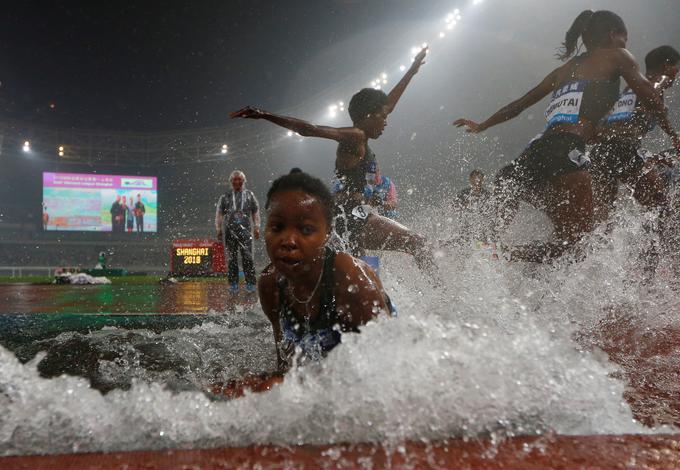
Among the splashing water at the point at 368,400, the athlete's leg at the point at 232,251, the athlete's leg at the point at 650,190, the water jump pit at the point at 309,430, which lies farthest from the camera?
the athlete's leg at the point at 232,251

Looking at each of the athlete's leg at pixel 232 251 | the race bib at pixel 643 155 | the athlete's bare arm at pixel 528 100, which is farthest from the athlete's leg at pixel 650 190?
the athlete's leg at pixel 232 251

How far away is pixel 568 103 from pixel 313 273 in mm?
2463

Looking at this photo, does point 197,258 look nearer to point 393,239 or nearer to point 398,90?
point 398,90

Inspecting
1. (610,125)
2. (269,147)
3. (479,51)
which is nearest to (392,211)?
(610,125)

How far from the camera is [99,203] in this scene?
21.5 m

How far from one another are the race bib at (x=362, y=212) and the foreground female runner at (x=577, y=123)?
45.6 inches

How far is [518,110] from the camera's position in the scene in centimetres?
386

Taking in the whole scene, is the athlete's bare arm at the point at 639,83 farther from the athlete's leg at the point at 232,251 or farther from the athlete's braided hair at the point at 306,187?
the athlete's leg at the point at 232,251

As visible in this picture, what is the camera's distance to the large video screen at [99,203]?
21156 mm

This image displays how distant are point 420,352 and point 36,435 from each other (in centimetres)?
101

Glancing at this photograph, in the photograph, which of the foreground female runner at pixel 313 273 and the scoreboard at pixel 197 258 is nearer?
the foreground female runner at pixel 313 273

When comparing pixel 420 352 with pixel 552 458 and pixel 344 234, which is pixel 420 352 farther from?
pixel 344 234

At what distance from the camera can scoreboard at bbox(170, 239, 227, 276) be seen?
12844 mm

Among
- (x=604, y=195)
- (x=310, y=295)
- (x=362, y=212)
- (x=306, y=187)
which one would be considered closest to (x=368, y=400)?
(x=310, y=295)
